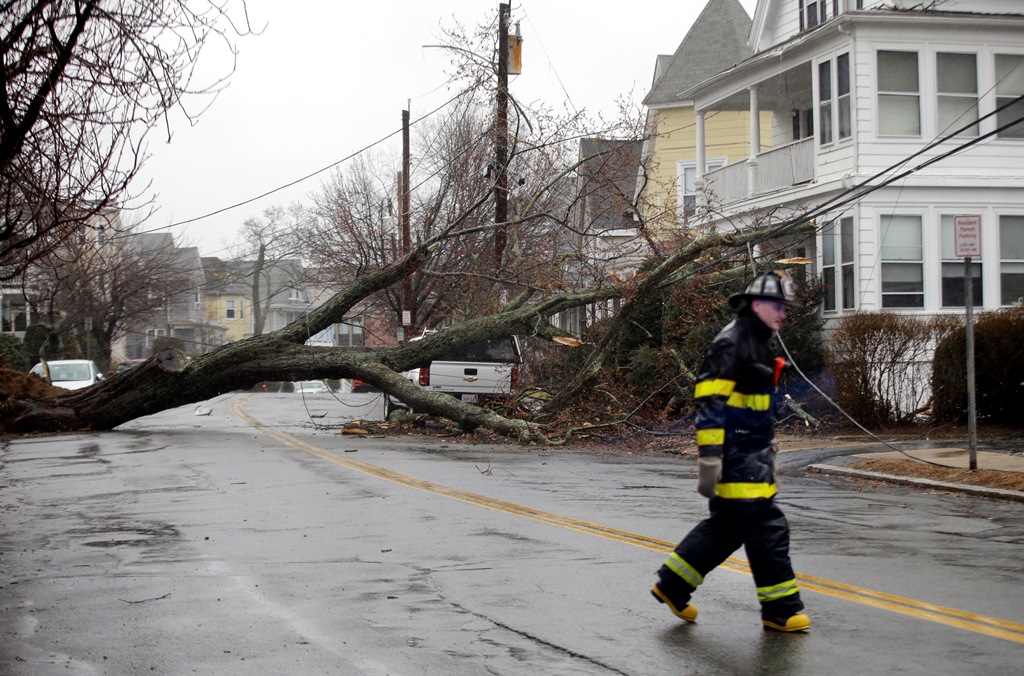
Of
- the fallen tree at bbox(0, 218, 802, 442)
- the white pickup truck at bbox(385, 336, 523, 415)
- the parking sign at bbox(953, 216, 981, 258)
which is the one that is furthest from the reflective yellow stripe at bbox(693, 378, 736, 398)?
the white pickup truck at bbox(385, 336, 523, 415)

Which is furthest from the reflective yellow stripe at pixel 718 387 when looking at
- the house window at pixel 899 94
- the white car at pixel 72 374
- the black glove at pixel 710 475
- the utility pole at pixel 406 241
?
the white car at pixel 72 374

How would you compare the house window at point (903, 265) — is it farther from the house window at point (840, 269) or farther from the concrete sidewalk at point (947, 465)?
the concrete sidewalk at point (947, 465)

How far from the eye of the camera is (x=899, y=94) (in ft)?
70.2

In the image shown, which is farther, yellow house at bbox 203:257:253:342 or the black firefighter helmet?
yellow house at bbox 203:257:253:342

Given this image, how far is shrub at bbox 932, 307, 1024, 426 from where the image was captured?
16.7 metres

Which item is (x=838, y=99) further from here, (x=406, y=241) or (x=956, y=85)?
(x=406, y=241)

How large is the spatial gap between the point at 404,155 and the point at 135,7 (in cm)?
2572

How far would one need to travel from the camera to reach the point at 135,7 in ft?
29.6

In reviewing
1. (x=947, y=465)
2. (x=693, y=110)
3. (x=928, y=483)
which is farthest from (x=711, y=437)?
(x=693, y=110)

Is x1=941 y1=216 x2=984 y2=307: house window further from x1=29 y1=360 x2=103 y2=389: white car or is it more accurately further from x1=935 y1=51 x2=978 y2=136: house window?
x1=29 y1=360 x2=103 y2=389: white car

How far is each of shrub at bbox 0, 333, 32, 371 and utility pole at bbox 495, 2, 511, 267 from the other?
23.2 metres

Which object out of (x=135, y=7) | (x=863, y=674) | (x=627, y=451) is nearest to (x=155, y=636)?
(x=863, y=674)

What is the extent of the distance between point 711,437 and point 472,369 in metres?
16.9

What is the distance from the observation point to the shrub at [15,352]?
4000cm
